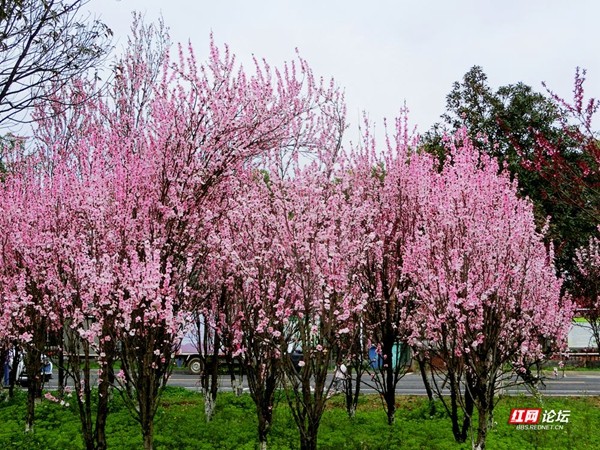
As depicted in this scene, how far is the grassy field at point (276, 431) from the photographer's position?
9055 millimetres

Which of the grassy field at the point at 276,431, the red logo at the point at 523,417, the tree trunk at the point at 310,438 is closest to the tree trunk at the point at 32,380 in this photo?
the grassy field at the point at 276,431

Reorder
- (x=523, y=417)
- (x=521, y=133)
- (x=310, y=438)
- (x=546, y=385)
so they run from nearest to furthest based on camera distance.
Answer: (x=310, y=438), (x=523, y=417), (x=546, y=385), (x=521, y=133)

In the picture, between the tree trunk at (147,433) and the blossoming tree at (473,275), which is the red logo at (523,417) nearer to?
the blossoming tree at (473,275)


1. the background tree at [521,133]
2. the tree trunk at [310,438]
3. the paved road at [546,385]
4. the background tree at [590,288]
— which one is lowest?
the paved road at [546,385]

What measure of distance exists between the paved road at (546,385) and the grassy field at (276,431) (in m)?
5.08

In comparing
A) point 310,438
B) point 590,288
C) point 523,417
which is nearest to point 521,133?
point 590,288

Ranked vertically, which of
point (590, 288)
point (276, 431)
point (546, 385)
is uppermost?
point (590, 288)

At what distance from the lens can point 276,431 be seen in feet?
33.1

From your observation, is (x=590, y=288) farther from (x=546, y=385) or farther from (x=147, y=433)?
(x=147, y=433)

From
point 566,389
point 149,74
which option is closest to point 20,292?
point 149,74

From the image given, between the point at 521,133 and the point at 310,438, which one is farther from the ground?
the point at 521,133

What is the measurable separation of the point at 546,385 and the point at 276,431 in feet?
37.5

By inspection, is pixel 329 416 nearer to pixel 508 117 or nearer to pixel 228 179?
pixel 228 179

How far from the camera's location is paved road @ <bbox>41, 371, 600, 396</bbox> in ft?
59.3
